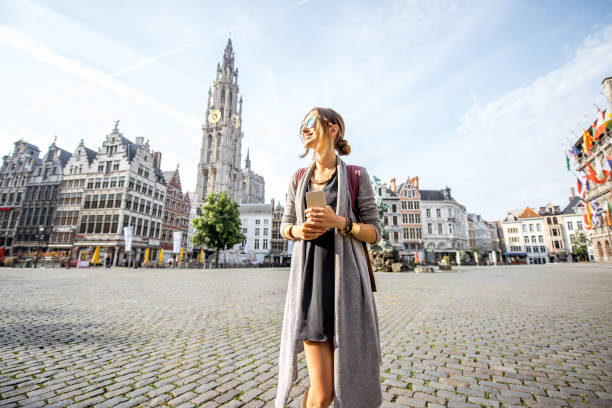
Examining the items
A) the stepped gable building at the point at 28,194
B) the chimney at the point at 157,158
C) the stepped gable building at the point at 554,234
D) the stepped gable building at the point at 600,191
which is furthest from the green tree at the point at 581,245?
the stepped gable building at the point at 28,194

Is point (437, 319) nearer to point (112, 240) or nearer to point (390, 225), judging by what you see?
point (112, 240)

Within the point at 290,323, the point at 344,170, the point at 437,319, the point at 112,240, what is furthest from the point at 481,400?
the point at 112,240

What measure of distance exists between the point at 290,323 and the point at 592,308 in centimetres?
921

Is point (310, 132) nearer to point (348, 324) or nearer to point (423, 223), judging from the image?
Answer: point (348, 324)

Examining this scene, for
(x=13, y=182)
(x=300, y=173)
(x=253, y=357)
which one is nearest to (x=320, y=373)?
(x=300, y=173)

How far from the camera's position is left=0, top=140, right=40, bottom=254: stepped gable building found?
4006 centimetres

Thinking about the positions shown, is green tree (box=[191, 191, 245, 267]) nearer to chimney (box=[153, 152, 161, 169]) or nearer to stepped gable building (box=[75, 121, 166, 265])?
stepped gable building (box=[75, 121, 166, 265])

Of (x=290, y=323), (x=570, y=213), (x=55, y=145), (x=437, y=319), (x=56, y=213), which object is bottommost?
(x=437, y=319)

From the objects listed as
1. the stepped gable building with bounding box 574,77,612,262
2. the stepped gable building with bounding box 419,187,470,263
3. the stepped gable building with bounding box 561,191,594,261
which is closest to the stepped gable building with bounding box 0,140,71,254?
the stepped gable building with bounding box 419,187,470,263

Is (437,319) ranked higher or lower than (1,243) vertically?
lower

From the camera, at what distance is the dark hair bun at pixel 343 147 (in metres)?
1.91

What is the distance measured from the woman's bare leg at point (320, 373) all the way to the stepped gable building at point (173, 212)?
48.2m

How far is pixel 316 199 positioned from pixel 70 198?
5025 centimetres

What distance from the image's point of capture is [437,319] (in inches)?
236
